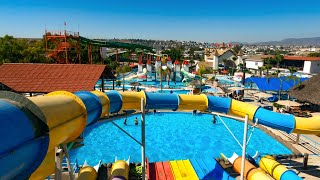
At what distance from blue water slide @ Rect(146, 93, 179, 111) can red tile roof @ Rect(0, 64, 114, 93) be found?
1185cm

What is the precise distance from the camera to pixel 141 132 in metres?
10.1

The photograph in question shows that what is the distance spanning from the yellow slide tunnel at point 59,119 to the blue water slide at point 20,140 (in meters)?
0.40

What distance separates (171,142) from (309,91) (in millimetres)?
15584

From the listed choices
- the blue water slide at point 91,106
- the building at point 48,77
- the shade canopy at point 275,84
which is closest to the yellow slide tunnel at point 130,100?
the blue water slide at point 91,106

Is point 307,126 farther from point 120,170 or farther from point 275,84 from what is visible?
point 275,84

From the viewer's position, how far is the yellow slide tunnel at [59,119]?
4.82 metres

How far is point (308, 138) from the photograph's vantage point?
18562 mm

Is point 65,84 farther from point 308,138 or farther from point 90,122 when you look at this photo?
point 308,138

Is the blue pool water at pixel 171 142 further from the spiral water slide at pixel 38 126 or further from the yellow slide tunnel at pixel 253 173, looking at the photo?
the spiral water slide at pixel 38 126

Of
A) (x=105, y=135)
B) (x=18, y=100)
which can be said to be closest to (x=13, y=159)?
(x=18, y=100)

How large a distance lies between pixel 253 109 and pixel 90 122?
7113 mm

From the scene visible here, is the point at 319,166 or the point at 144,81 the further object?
the point at 144,81

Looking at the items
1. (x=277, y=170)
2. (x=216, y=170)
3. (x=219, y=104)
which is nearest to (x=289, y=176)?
(x=277, y=170)

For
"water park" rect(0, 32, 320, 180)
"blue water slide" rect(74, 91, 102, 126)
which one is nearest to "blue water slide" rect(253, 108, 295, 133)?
"water park" rect(0, 32, 320, 180)
